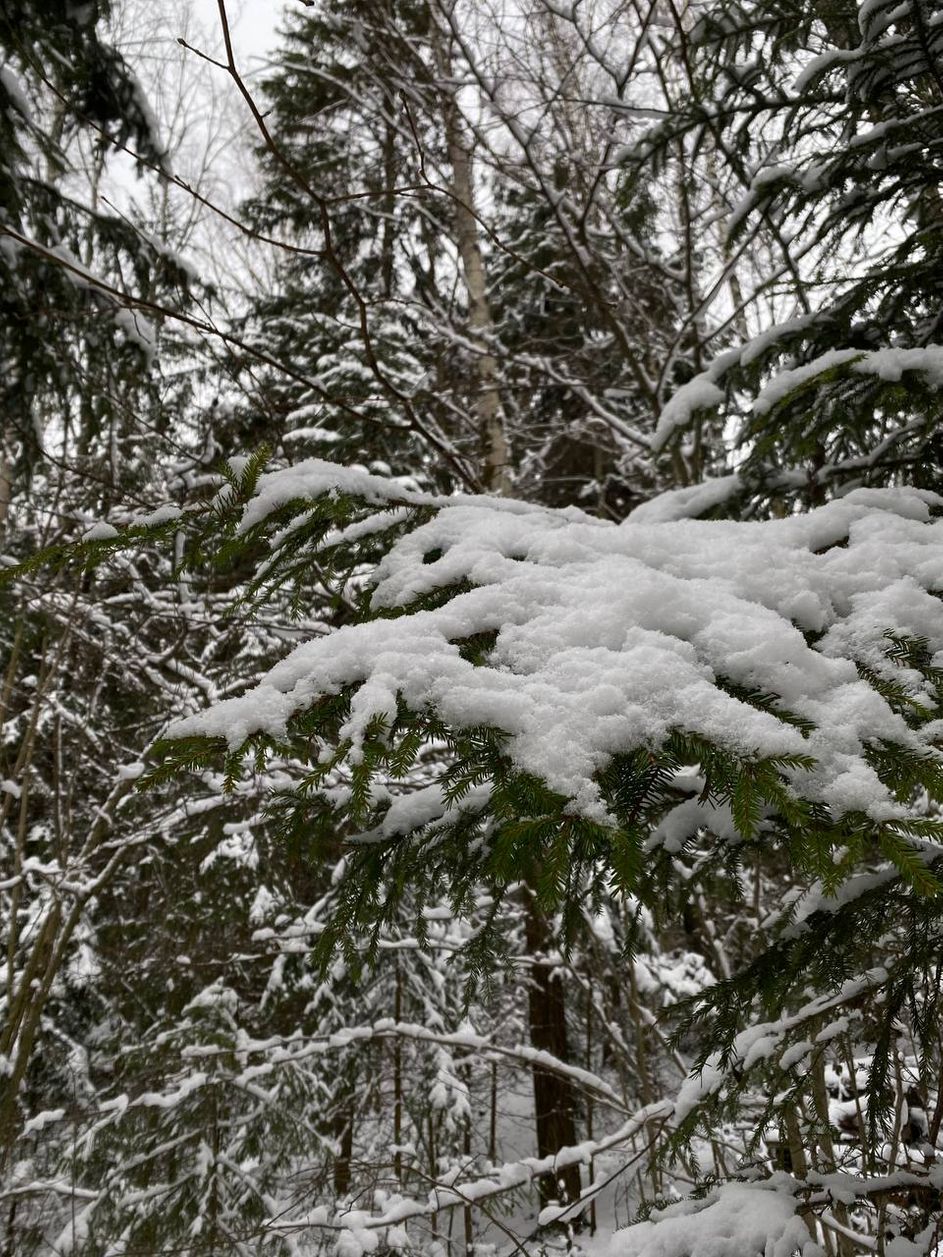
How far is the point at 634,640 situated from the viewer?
1.26 meters

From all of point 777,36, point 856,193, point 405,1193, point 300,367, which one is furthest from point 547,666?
point 300,367

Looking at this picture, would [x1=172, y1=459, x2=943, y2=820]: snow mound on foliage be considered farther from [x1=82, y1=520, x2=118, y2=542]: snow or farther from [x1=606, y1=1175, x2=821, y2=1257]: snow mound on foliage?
[x1=606, y1=1175, x2=821, y2=1257]: snow mound on foliage

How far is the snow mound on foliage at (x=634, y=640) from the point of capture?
107 centimetres

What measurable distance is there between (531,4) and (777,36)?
3013 millimetres

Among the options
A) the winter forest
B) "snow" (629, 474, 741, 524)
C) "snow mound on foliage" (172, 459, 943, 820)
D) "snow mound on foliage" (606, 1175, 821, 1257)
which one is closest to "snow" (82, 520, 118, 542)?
the winter forest

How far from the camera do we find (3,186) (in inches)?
161

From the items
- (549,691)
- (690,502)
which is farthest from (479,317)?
(549,691)

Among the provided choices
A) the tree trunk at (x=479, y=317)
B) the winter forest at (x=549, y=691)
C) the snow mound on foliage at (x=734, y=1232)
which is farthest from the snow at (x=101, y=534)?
the tree trunk at (x=479, y=317)

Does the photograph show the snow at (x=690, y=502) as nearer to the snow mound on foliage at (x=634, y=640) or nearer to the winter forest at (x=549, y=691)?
the winter forest at (x=549, y=691)

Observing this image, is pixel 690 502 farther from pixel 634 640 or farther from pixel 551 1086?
pixel 551 1086

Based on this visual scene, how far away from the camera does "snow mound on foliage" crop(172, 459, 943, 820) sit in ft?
3.51

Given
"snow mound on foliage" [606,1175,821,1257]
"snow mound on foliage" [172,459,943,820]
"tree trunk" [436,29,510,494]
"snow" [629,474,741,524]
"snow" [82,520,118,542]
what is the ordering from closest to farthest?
"snow mound on foliage" [172,459,943,820] → "snow mound on foliage" [606,1175,821,1257] → "snow" [82,520,118,542] → "snow" [629,474,741,524] → "tree trunk" [436,29,510,494]

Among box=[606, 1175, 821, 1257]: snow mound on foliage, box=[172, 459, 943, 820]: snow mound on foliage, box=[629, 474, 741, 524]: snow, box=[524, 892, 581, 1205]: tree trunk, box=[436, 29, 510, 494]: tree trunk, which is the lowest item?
box=[524, 892, 581, 1205]: tree trunk

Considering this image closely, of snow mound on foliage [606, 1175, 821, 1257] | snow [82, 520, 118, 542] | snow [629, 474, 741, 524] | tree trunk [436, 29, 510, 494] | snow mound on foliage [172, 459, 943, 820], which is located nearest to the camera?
snow mound on foliage [172, 459, 943, 820]
